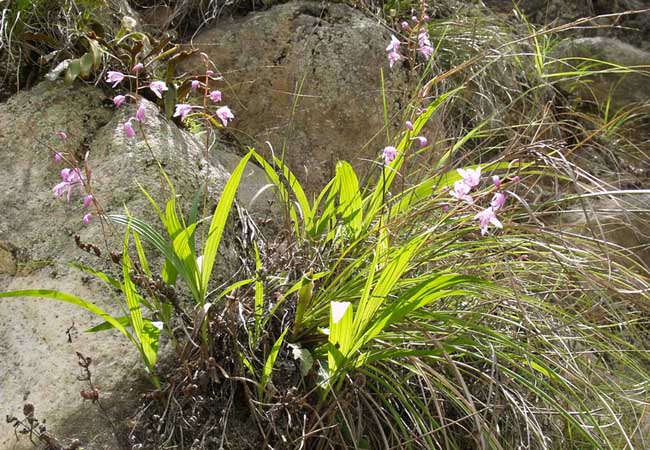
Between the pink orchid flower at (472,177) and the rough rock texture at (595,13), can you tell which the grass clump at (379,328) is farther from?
the rough rock texture at (595,13)

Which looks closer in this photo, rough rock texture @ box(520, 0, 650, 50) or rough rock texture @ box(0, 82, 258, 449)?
rough rock texture @ box(0, 82, 258, 449)

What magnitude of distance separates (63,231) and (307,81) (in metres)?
1.28

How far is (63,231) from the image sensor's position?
201 centimetres

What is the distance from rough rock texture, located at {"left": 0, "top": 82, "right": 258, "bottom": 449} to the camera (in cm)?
174

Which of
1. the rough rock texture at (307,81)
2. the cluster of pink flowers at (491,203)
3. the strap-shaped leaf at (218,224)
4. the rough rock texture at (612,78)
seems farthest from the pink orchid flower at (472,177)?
the rough rock texture at (612,78)

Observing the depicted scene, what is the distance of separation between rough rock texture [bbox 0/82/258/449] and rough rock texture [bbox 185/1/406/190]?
2.13ft

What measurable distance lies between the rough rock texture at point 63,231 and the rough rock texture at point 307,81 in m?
0.65

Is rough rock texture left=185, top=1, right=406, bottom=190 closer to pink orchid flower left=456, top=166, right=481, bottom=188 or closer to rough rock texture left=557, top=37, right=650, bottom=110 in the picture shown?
pink orchid flower left=456, top=166, right=481, bottom=188

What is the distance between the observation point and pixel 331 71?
301 cm

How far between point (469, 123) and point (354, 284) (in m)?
1.63

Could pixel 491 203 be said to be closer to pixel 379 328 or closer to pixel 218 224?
pixel 379 328

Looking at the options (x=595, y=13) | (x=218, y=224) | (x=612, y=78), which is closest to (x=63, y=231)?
(x=218, y=224)

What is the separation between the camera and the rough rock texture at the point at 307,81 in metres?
2.94

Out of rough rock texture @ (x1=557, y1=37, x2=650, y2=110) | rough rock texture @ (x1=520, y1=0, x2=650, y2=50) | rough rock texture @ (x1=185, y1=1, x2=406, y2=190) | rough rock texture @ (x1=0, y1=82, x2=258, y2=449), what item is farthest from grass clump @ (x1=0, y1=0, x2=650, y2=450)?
rough rock texture @ (x1=520, y1=0, x2=650, y2=50)
